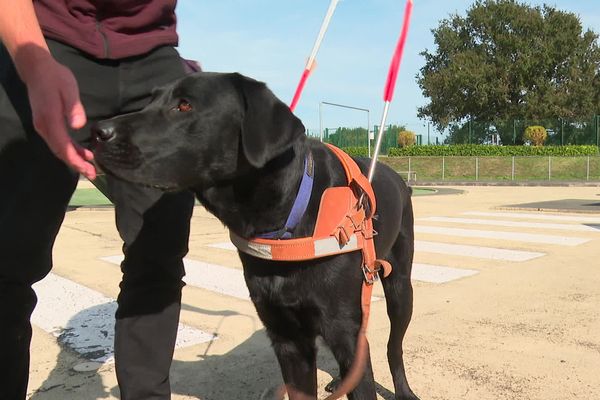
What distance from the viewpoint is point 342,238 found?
2090 mm

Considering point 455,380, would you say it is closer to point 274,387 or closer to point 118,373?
point 274,387

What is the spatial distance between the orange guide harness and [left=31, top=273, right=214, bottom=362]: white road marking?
1689 millimetres

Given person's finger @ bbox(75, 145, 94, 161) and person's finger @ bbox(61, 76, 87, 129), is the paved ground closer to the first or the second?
person's finger @ bbox(75, 145, 94, 161)

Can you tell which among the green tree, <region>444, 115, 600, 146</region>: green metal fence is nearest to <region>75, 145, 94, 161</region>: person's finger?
<region>444, 115, 600, 146</region>: green metal fence

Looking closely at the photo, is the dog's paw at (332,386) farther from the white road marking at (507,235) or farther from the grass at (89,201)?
the grass at (89,201)

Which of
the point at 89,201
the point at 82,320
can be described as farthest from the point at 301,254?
the point at 89,201

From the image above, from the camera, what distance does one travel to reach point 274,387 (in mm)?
2906

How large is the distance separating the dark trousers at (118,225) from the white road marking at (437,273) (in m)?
3.67

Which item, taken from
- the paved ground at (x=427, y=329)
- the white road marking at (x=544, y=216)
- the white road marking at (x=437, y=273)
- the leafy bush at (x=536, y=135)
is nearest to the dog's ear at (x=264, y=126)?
the paved ground at (x=427, y=329)

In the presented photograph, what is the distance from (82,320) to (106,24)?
8.87 feet

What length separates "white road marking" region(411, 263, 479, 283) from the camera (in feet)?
17.6

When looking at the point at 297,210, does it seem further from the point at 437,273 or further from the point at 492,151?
the point at 492,151

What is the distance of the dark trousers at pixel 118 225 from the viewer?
1.74m

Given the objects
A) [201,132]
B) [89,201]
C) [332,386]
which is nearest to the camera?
[201,132]
